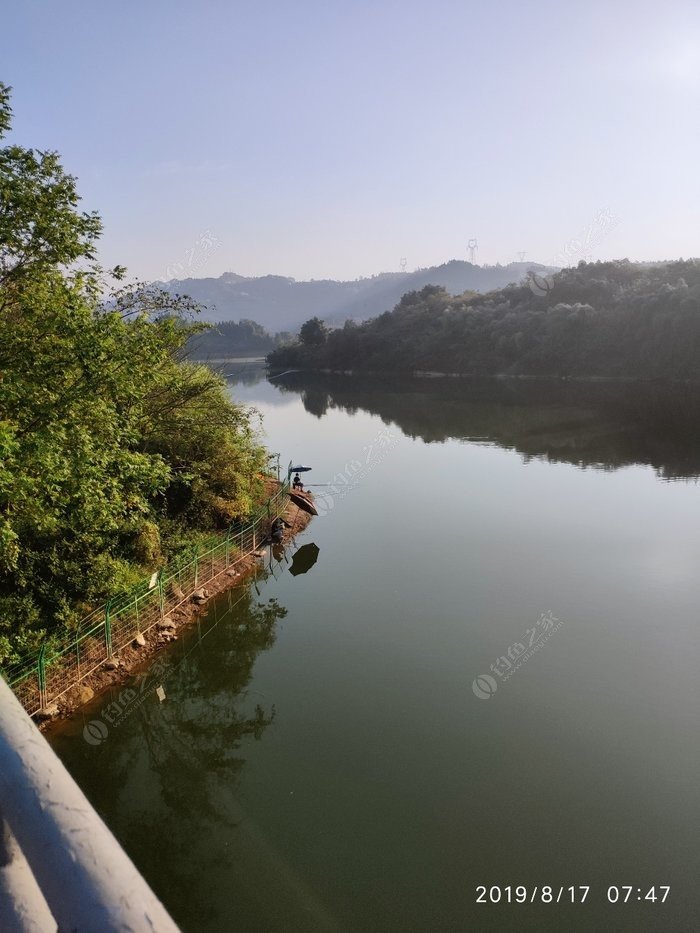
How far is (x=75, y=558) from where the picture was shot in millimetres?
13992

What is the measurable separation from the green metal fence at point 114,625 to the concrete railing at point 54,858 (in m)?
11.4

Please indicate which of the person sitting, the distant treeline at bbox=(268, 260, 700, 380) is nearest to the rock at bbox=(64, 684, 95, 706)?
the person sitting

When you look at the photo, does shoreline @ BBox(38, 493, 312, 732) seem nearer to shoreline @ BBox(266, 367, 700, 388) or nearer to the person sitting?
the person sitting

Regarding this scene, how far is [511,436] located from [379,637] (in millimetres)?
32580

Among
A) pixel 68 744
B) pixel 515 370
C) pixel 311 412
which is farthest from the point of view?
pixel 515 370

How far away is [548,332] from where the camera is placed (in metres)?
87.9

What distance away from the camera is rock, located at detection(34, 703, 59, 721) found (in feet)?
39.5

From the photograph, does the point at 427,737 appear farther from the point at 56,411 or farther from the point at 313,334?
the point at 313,334

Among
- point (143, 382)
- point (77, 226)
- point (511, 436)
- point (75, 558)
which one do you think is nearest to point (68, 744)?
point (75, 558)

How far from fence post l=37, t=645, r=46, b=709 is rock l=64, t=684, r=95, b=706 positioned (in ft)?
2.30

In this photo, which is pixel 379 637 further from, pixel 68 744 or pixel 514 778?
pixel 68 744

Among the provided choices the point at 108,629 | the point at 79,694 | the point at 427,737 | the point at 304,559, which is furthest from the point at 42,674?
the point at 304,559

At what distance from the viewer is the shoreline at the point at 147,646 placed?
12732 millimetres

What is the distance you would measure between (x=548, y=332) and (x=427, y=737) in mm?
84344
